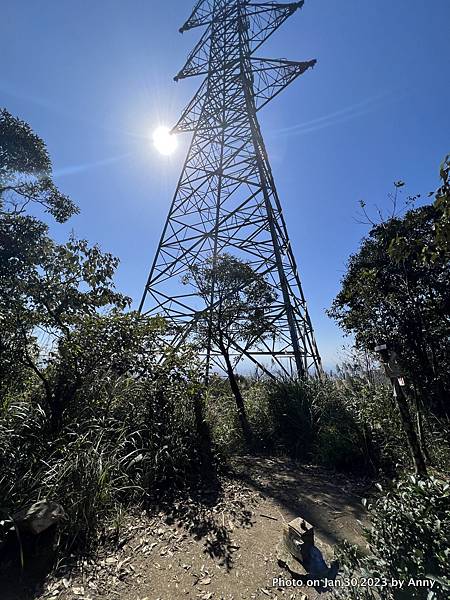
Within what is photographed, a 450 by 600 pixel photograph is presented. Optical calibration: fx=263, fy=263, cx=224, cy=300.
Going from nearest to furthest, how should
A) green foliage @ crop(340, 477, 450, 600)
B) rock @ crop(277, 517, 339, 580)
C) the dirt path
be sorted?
green foliage @ crop(340, 477, 450, 600)
the dirt path
rock @ crop(277, 517, 339, 580)

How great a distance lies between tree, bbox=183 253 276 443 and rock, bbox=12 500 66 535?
3465 millimetres

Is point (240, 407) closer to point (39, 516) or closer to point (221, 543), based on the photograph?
point (221, 543)

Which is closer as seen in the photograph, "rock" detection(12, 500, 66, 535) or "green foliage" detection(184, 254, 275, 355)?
"rock" detection(12, 500, 66, 535)

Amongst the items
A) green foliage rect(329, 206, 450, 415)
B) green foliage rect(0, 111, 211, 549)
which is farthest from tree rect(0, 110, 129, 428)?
green foliage rect(329, 206, 450, 415)

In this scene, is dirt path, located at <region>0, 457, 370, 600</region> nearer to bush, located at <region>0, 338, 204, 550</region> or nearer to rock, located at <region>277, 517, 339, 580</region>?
rock, located at <region>277, 517, 339, 580</region>

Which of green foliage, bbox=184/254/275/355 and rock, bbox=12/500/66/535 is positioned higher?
green foliage, bbox=184/254/275/355

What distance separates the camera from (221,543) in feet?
7.59

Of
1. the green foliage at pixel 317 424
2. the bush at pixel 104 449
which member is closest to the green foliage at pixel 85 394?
the bush at pixel 104 449

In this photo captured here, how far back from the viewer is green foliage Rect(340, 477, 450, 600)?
1.27 metres

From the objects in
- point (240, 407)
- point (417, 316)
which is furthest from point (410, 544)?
point (417, 316)

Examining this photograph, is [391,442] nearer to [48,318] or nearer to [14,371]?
[48,318]

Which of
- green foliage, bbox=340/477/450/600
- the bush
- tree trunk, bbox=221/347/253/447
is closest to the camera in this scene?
green foliage, bbox=340/477/450/600

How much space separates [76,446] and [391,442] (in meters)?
3.99

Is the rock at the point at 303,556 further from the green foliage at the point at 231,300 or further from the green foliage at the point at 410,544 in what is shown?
the green foliage at the point at 231,300
